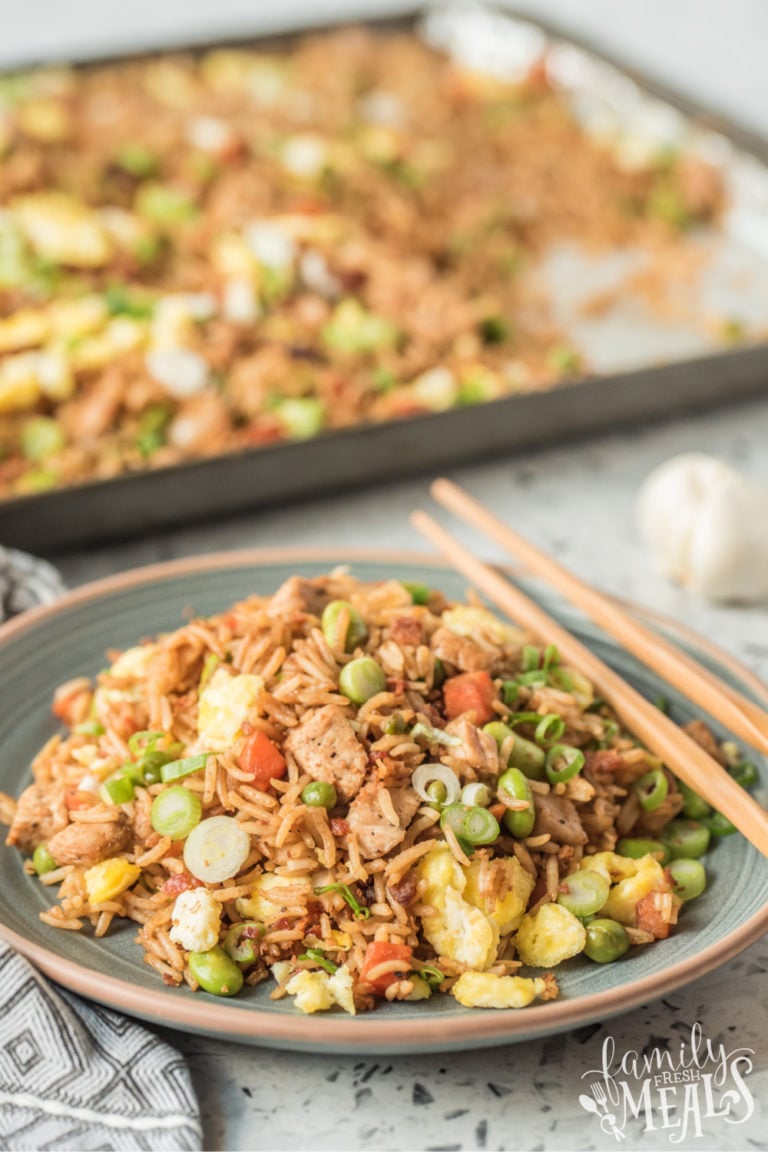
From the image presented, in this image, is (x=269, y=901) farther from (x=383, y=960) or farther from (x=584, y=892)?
(x=584, y=892)

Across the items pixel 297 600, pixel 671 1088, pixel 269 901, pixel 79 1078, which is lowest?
pixel 671 1088

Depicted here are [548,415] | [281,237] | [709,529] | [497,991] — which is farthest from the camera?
[281,237]

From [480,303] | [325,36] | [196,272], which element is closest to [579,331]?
[480,303]

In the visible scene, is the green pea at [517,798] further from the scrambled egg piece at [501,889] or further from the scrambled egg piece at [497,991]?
the scrambled egg piece at [497,991]

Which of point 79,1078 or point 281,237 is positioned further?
point 281,237

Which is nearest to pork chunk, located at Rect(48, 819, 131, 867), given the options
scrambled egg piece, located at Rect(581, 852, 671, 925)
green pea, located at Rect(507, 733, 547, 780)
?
green pea, located at Rect(507, 733, 547, 780)

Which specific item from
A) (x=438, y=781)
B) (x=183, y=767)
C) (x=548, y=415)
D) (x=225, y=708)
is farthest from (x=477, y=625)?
(x=548, y=415)
